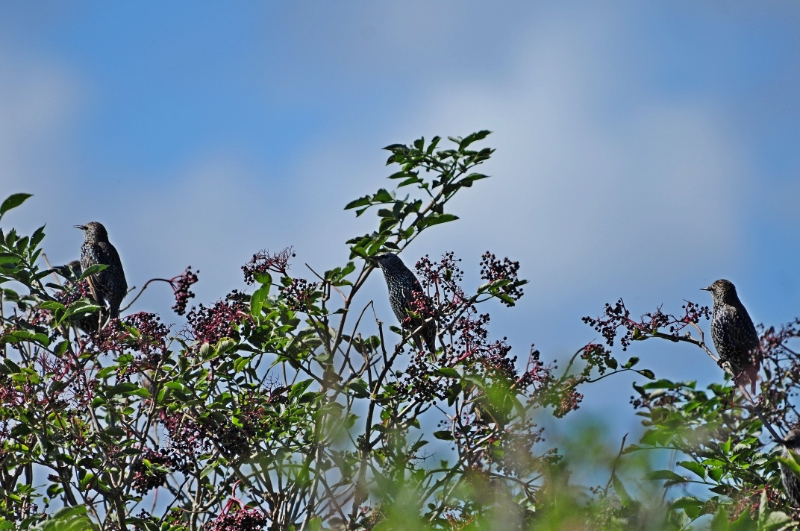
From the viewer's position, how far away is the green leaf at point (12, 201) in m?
4.12

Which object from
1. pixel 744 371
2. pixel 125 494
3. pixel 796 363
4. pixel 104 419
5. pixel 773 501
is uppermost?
pixel 104 419

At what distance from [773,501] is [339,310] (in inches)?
77.4

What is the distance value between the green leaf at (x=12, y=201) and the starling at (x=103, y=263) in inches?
29.0

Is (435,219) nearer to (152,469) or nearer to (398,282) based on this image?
(398,282)

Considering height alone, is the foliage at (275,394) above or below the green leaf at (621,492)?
above

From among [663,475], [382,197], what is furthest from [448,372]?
[663,475]

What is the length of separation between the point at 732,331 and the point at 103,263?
326cm

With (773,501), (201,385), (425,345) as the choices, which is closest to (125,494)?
(201,385)

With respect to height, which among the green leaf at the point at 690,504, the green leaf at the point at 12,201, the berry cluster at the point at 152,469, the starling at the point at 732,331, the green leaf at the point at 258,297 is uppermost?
the green leaf at the point at 12,201

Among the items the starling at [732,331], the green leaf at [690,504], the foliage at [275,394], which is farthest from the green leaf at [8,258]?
the starling at [732,331]

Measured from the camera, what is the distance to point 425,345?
444 centimetres

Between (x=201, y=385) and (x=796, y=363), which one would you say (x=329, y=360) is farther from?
(x=796, y=363)

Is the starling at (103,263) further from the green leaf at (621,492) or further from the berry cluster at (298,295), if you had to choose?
the green leaf at (621,492)

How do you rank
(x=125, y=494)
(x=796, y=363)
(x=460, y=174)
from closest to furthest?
1. (x=796, y=363)
2. (x=125, y=494)
3. (x=460, y=174)
